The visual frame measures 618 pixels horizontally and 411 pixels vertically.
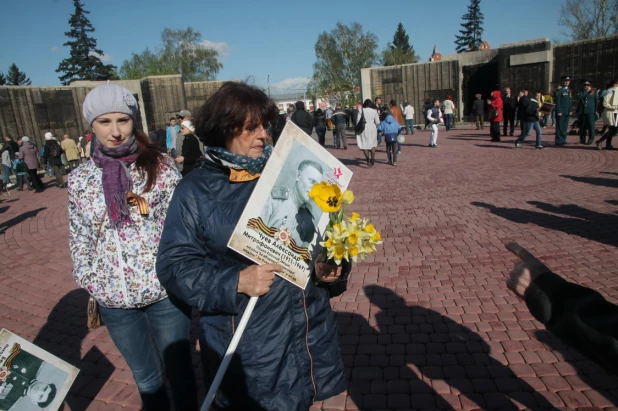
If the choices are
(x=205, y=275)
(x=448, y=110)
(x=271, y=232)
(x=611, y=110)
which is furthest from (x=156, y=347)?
(x=448, y=110)

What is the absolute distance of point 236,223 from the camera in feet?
5.94

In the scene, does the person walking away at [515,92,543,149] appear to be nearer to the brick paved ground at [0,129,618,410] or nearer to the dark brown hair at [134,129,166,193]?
the brick paved ground at [0,129,618,410]

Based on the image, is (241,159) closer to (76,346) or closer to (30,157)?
(76,346)

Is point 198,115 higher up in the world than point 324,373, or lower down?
higher up

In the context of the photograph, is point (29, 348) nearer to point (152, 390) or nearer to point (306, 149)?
point (152, 390)

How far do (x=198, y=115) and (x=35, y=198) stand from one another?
13.0 m

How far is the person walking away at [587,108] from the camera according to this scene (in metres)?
12.4

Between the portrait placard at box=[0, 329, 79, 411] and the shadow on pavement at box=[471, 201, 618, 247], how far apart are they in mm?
A: 5885

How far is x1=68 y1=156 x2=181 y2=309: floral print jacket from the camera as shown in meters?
2.18

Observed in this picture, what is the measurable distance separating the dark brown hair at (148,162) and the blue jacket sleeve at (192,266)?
45 centimetres

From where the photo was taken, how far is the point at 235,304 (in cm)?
170

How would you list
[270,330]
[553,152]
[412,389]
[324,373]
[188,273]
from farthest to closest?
[553,152] < [412,389] < [324,373] < [270,330] < [188,273]

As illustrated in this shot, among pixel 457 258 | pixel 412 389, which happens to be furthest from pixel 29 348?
pixel 457 258

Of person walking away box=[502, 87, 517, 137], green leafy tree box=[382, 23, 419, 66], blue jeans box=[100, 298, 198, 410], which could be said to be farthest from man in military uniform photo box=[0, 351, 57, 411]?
green leafy tree box=[382, 23, 419, 66]
